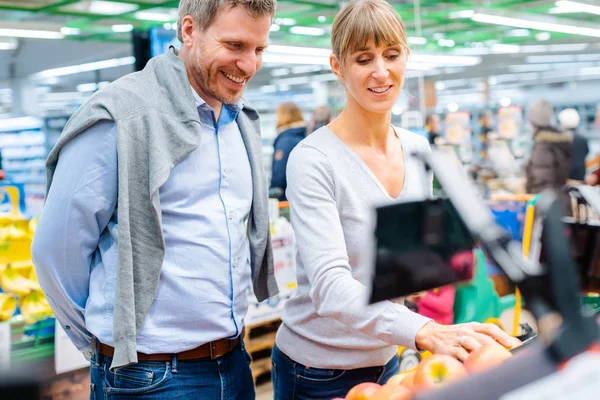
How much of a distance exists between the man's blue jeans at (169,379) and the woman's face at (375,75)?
0.76 metres

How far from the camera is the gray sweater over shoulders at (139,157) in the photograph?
1.49 meters

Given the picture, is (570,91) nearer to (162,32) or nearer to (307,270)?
(162,32)

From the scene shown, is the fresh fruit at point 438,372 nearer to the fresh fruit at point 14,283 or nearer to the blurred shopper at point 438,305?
the blurred shopper at point 438,305

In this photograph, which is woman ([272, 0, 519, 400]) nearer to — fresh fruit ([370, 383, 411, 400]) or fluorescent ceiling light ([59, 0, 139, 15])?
fresh fruit ([370, 383, 411, 400])

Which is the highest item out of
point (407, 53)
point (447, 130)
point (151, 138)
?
point (407, 53)

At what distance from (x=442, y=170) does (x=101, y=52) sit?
1618 cm

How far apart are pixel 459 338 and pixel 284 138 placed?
5.25 m

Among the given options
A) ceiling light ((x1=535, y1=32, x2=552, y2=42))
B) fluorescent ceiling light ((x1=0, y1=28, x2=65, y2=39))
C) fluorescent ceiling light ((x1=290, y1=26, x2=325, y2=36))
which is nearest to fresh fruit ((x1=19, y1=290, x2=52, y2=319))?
fluorescent ceiling light ((x1=0, y1=28, x2=65, y2=39))

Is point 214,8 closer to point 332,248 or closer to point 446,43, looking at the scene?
point 332,248

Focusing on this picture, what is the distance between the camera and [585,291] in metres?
1.88

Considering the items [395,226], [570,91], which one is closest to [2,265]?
[395,226]

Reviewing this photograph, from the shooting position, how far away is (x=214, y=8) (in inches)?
61.1

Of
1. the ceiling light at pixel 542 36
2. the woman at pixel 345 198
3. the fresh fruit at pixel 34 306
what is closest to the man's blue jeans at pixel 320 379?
the woman at pixel 345 198

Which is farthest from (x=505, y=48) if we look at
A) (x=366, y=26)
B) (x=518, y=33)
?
(x=366, y=26)
